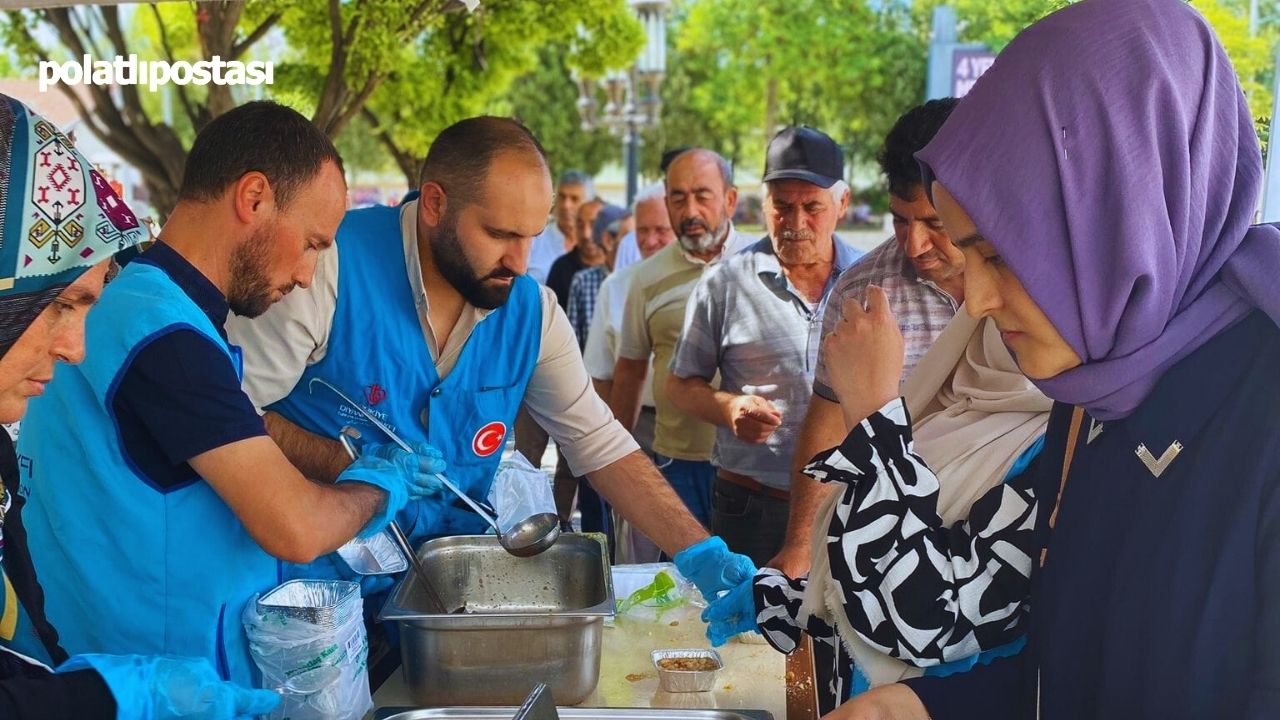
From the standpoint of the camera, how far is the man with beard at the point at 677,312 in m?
3.88

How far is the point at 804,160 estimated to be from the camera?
3.18 metres

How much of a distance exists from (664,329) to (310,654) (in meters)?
2.52

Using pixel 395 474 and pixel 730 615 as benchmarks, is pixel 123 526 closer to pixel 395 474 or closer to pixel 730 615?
pixel 395 474

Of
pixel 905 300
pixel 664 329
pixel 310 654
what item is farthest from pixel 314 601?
pixel 664 329

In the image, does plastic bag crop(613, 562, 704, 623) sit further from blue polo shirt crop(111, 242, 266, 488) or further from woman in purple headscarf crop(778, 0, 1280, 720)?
woman in purple headscarf crop(778, 0, 1280, 720)

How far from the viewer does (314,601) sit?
5.59 feet

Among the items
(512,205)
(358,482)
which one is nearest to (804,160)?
(512,205)

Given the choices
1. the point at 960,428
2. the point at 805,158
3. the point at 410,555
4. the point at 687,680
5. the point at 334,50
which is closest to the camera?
the point at 960,428

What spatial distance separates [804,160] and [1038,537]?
6.67ft

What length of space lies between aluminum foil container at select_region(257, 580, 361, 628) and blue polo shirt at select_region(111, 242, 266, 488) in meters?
0.23

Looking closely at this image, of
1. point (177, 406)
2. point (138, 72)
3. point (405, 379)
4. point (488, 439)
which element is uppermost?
point (138, 72)

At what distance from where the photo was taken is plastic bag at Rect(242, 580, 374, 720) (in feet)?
5.18

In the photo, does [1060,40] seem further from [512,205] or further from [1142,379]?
[512,205]

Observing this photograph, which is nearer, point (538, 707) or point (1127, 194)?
point (1127, 194)
